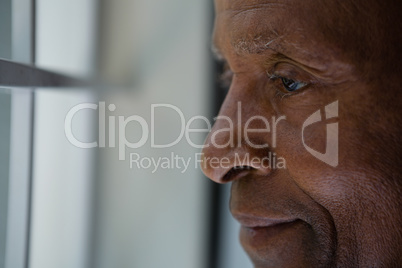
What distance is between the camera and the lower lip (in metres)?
0.71

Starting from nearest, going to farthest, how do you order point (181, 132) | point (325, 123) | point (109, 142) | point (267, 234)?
point (325, 123)
point (267, 234)
point (109, 142)
point (181, 132)

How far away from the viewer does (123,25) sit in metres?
1.01

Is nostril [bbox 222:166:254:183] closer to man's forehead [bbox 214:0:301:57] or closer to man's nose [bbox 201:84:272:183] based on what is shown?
man's nose [bbox 201:84:272:183]

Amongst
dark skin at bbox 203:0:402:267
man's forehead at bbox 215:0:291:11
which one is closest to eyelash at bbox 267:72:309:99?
dark skin at bbox 203:0:402:267

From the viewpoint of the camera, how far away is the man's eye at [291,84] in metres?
0.68

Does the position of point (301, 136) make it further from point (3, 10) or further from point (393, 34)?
point (3, 10)

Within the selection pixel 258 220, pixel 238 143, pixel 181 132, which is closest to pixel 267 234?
pixel 258 220

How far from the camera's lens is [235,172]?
2.46ft

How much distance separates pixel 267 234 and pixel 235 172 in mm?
114

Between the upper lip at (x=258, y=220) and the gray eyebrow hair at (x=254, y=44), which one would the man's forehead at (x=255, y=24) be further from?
the upper lip at (x=258, y=220)

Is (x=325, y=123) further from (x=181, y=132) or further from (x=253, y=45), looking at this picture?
(x=181, y=132)

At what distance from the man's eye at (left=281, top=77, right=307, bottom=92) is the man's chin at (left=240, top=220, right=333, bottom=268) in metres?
0.21

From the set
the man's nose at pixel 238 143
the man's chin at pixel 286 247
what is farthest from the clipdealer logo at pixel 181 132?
the man's chin at pixel 286 247

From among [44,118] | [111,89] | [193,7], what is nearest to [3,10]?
[44,118]
